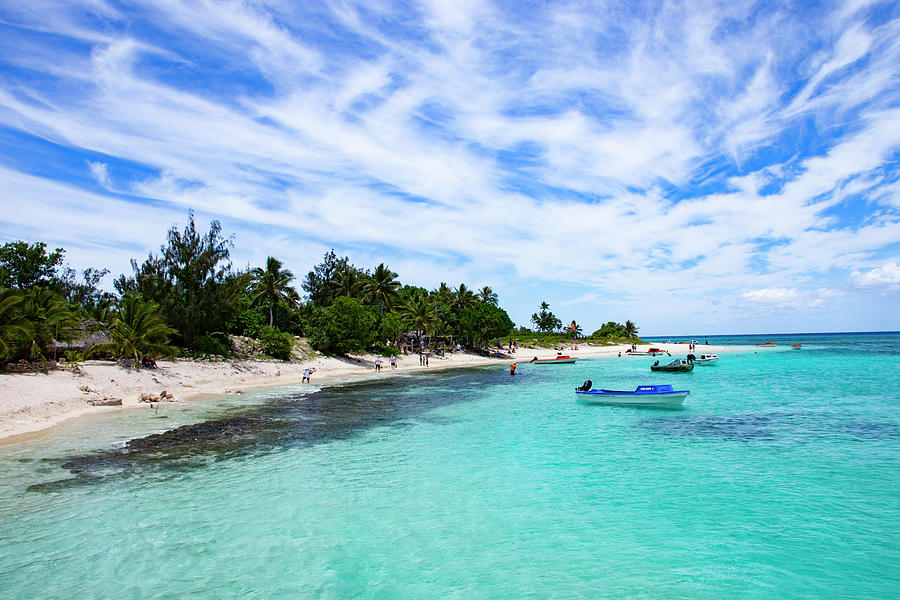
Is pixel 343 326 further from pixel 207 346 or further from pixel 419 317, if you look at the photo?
pixel 419 317

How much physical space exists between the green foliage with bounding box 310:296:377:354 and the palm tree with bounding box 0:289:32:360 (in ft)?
103

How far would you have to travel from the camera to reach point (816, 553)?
8.80 m

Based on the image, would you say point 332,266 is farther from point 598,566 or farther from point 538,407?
point 598,566

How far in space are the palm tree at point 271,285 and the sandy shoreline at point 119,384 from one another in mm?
10052

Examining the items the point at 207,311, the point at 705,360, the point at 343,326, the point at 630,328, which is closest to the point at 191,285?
the point at 207,311

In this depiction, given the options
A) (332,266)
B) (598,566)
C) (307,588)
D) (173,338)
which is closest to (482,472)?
(598,566)

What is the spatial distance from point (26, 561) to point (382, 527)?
6314 mm

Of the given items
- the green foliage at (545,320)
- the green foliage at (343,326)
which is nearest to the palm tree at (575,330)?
the green foliage at (545,320)

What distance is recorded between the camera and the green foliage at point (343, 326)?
5588cm

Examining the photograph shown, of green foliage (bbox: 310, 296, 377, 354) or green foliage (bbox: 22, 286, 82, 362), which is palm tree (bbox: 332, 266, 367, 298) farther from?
green foliage (bbox: 22, 286, 82, 362)

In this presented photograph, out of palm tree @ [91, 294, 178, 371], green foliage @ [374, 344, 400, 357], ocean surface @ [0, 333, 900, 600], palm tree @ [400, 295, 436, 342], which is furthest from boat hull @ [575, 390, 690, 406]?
palm tree @ [400, 295, 436, 342]

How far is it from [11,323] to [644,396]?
112 ft

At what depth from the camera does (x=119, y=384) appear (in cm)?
3048

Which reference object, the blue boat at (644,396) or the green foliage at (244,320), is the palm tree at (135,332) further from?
the blue boat at (644,396)
